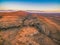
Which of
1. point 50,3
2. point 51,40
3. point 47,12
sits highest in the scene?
point 50,3

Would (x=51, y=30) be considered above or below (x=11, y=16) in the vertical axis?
below

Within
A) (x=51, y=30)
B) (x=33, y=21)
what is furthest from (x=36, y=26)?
(x=51, y=30)

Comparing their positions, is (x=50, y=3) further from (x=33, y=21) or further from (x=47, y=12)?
(x=33, y=21)
